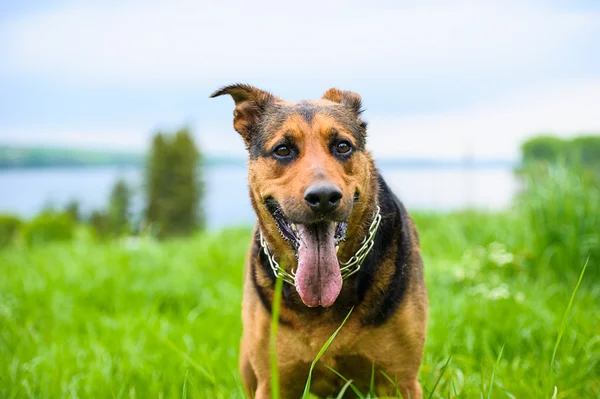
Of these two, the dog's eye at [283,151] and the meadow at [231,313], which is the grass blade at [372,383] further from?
the dog's eye at [283,151]

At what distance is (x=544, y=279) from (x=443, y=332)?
185cm

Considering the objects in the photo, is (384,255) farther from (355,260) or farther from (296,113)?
(296,113)

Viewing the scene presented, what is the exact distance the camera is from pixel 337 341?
2.96 meters

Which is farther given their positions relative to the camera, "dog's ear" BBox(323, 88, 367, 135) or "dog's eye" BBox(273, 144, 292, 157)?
"dog's ear" BBox(323, 88, 367, 135)

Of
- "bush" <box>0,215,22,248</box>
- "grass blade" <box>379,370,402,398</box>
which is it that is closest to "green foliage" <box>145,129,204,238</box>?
"bush" <box>0,215,22,248</box>

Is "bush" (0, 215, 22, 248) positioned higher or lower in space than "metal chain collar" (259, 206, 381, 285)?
lower

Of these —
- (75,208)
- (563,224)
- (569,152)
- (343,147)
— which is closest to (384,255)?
(343,147)

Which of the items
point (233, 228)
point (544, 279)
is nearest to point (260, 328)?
point (544, 279)

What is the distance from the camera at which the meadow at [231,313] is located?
3.97m

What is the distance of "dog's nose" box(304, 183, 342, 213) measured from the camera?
257cm

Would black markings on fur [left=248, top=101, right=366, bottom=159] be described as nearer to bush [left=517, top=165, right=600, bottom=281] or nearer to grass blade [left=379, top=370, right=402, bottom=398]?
grass blade [left=379, top=370, right=402, bottom=398]

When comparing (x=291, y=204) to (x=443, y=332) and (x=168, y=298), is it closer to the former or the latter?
(x=443, y=332)

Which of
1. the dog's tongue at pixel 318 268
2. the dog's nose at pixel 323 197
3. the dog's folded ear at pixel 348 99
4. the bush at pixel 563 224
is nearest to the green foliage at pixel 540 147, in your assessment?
the bush at pixel 563 224

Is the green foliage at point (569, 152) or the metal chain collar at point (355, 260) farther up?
the green foliage at point (569, 152)
